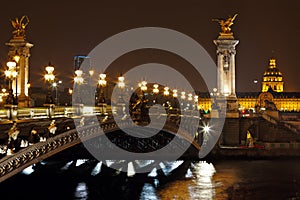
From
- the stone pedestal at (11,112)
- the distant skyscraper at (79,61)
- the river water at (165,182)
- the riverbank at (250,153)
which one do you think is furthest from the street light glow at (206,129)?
the stone pedestal at (11,112)

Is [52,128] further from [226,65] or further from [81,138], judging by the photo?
[226,65]

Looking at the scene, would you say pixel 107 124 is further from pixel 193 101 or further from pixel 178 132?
pixel 193 101

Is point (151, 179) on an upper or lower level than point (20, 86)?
lower

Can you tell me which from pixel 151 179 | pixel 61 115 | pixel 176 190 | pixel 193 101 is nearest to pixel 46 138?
pixel 61 115

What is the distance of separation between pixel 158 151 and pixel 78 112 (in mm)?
26284

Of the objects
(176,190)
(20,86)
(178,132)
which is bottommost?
(176,190)

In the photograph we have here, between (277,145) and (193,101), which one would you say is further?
(193,101)

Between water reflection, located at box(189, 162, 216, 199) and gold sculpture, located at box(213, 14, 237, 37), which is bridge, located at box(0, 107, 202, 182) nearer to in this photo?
water reflection, located at box(189, 162, 216, 199)

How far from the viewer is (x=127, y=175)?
4866 cm

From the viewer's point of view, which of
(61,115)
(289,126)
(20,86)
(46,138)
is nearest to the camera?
(46,138)

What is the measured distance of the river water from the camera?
38.9m

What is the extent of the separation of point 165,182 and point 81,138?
14004mm

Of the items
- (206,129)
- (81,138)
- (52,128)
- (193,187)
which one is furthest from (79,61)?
(52,128)

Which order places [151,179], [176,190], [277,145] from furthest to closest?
[277,145] < [151,179] < [176,190]
